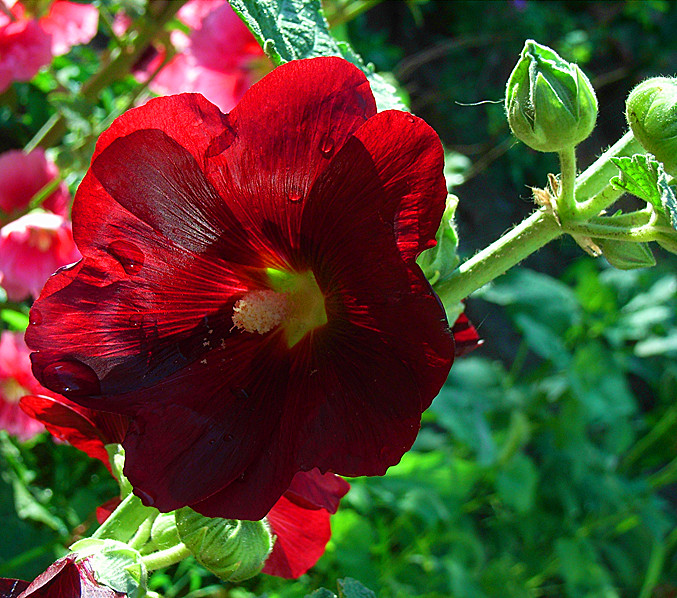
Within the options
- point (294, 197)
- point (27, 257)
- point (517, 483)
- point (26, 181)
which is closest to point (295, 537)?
point (294, 197)

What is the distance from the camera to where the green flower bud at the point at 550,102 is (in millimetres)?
362

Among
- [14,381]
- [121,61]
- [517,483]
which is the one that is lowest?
[517,483]

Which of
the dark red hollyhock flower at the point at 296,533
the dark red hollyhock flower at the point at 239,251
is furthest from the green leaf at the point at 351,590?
the dark red hollyhock flower at the point at 239,251

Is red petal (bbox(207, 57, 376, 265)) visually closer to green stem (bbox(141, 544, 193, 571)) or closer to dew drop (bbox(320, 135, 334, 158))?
dew drop (bbox(320, 135, 334, 158))

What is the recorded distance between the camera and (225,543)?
39cm

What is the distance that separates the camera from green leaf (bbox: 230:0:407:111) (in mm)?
417

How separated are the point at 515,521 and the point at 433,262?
1.45 m

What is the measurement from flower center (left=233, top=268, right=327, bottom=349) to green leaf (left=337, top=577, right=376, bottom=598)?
0.47 feet

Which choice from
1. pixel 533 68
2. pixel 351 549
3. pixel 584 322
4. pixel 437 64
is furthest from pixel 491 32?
pixel 533 68

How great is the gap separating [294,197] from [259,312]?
0.07 meters

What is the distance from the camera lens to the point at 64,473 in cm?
119

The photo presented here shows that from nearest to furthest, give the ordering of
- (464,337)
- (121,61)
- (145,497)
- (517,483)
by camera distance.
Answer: (145,497), (464,337), (121,61), (517,483)

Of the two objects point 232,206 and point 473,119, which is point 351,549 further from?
point 473,119

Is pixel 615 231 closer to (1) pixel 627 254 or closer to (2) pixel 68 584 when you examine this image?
(1) pixel 627 254
